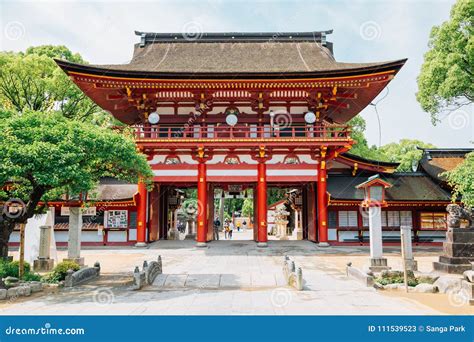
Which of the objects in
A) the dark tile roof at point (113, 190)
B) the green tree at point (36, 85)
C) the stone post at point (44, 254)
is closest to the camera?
the stone post at point (44, 254)

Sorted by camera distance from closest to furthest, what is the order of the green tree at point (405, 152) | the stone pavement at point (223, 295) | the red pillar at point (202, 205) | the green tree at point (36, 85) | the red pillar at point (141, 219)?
1. the stone pavement at point (223, 295)
2. the red pillar at point (202, 205)
3. the red pillar at point (141, 219)
4. the green tree at point (36, 85)
5. the green tree at point (405, 152)

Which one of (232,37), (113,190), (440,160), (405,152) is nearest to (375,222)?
(440,160)

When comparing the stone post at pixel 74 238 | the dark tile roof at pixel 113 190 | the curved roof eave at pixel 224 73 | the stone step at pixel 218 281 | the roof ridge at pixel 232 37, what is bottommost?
the stone step at pixel 218 281

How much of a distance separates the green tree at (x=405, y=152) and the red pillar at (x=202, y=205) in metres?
37.3

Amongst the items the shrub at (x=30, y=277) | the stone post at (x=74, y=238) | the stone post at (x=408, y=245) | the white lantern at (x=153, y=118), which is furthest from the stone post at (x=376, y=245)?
the white lantern at (x=153, y=118)

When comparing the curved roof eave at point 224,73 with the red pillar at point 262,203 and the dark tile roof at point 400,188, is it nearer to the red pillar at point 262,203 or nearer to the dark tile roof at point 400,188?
the red pillar at point 262,203

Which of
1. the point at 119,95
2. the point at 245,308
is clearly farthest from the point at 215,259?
the point at 119,95

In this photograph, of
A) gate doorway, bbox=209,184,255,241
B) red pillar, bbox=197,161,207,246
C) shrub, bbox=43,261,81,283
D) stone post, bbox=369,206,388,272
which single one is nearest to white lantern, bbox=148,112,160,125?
red pillar, bbox=197,161,207,246

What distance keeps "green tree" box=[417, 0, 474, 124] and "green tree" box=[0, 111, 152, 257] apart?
18.3 metres

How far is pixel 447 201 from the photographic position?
22406 mm

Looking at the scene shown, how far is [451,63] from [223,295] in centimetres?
1936

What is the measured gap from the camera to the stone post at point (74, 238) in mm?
13310

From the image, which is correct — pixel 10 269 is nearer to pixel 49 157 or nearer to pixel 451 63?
pixel 49 157

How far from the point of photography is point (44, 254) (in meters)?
13.9
